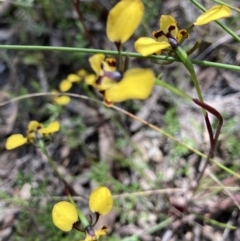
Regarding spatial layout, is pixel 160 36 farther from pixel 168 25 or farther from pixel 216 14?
pixel 216 14

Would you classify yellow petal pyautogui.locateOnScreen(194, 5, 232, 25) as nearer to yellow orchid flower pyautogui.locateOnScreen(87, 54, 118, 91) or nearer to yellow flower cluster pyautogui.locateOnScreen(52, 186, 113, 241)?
yellow orchid flower pyautogui.locateOnScreen(87, 54, 118, 91)

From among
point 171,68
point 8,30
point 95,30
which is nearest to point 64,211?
point 171,68

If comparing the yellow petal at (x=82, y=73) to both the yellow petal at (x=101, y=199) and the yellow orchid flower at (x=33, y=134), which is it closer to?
the yellow orchid flower at (x=33, y=134)

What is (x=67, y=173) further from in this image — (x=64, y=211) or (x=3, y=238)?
(x=64, y=211)

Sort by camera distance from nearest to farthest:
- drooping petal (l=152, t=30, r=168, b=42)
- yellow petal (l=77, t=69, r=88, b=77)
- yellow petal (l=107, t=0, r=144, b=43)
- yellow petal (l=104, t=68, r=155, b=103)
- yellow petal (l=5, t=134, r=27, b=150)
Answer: yellow petal (l=104, t=68, r=155, b=103) → yellow petal (l=107, t=0, r=144, b=43) → drooping petal (l=152, t=30, r=168, b=42) → yellow petal (l=5, t=134, r=27, b=150) → yellow petal (l=77, t=69, r=88, b=77)

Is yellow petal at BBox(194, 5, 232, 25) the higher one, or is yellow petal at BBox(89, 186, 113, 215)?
yellow petal at BBox(194, 5, 232, 25)

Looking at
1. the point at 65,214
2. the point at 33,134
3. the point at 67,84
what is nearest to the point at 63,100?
the point at 67,84

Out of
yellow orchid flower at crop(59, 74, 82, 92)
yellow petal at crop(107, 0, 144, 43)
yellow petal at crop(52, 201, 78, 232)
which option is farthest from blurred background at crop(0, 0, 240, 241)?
yellow petal at crop(107, 0, 144, 43)

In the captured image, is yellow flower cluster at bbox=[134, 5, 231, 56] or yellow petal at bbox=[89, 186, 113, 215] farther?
yellow petal at bbox=[89, 186, 113, 215]
